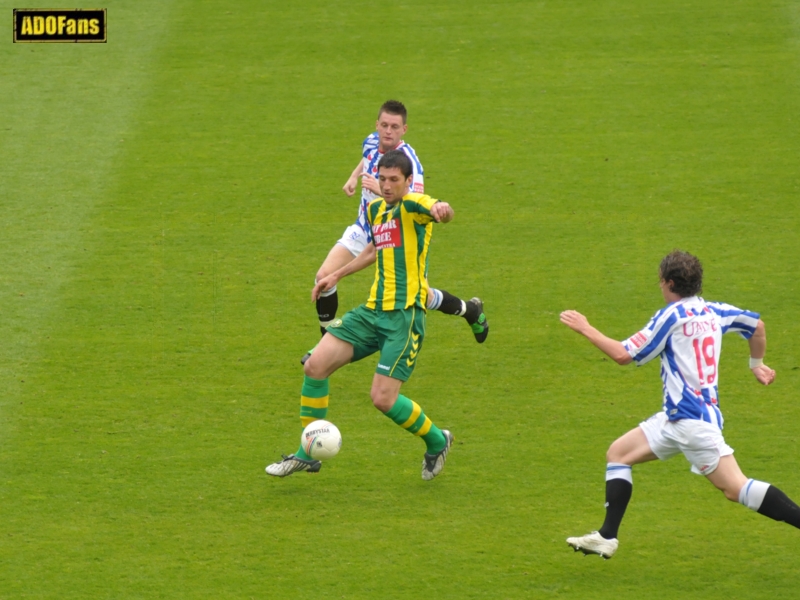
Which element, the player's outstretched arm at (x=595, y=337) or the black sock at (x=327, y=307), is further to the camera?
the black sock at (x=327, y=307)

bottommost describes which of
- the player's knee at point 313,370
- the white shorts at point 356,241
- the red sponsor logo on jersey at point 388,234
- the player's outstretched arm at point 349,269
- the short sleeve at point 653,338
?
the player's knee at point 313,370

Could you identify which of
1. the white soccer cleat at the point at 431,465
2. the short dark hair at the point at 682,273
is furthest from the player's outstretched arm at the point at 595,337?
the white soccer cleat at the point at 431,465

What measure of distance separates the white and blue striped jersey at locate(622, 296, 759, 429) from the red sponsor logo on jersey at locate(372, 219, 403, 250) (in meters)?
1.93

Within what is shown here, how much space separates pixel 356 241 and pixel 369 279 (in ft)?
6.07

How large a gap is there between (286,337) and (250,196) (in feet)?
10.6

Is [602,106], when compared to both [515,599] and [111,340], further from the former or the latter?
[515,599]

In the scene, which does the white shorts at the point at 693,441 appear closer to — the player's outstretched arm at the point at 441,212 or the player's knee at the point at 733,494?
the player's knee at the point at 733,494

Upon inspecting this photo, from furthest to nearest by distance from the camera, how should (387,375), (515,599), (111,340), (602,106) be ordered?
(602,106)
(111,340)
(387,375)
(515,599)

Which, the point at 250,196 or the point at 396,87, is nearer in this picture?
the point at 250,196

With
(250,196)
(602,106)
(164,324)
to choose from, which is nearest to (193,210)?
(250,196)

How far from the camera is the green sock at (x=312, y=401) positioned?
26.2ft

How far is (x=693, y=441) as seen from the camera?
21.6ft

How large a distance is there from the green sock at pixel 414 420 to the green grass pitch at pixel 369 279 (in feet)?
1.03

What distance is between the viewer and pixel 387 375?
7.80 meters
